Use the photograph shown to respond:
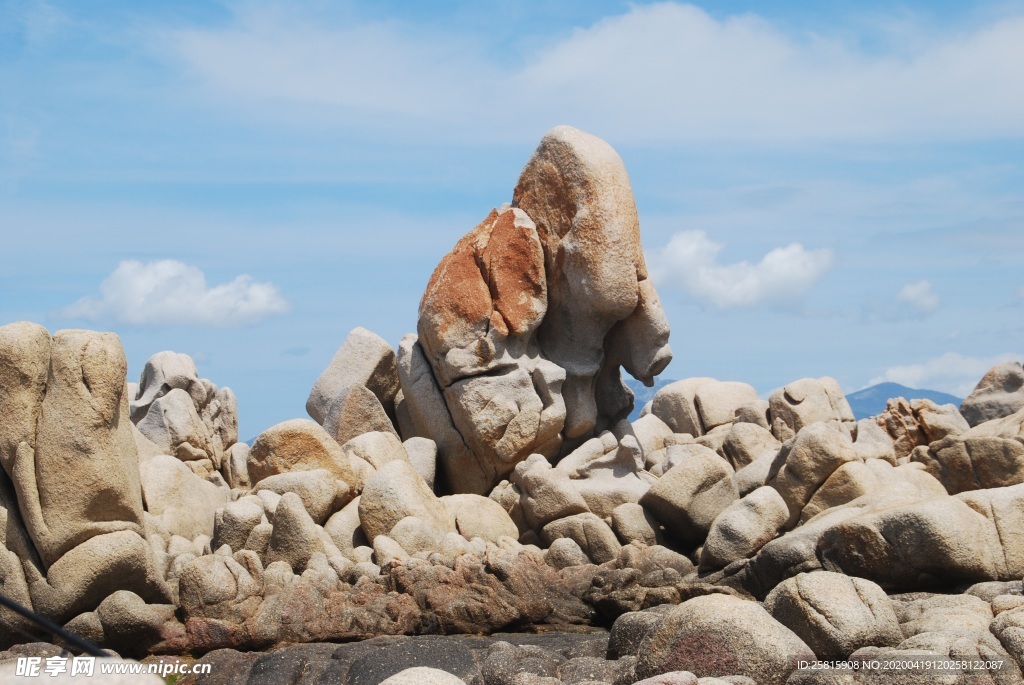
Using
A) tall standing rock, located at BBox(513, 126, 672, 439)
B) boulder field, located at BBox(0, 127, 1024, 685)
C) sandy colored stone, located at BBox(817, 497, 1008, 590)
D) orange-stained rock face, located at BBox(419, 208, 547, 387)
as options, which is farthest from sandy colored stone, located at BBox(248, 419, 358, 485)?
sandy colored stone, located at BBox(817, 497, 1008, 590)

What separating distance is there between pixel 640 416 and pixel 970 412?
26.5 feet

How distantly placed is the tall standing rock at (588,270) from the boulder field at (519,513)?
0.05m

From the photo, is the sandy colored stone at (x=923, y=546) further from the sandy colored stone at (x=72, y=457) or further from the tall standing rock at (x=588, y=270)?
the sandy colored stone at (x=72, y=457)

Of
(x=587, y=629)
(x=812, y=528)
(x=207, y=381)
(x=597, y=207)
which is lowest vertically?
(x=587, y=629)

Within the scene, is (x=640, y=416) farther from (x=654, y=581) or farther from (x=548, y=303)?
(x=654, y=581)

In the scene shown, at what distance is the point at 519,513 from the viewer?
18453 mm

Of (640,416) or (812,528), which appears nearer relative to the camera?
(812,528)

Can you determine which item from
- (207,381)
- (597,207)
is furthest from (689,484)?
(207,381)

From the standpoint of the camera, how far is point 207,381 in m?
25.6

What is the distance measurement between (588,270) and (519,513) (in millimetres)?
4424

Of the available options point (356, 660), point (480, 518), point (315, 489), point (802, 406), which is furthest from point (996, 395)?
point (356, 660)

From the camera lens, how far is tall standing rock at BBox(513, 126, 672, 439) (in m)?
20.1

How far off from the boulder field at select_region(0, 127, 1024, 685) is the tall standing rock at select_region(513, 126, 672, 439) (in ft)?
0.17

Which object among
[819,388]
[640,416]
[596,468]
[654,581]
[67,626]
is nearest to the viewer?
[67,626]
